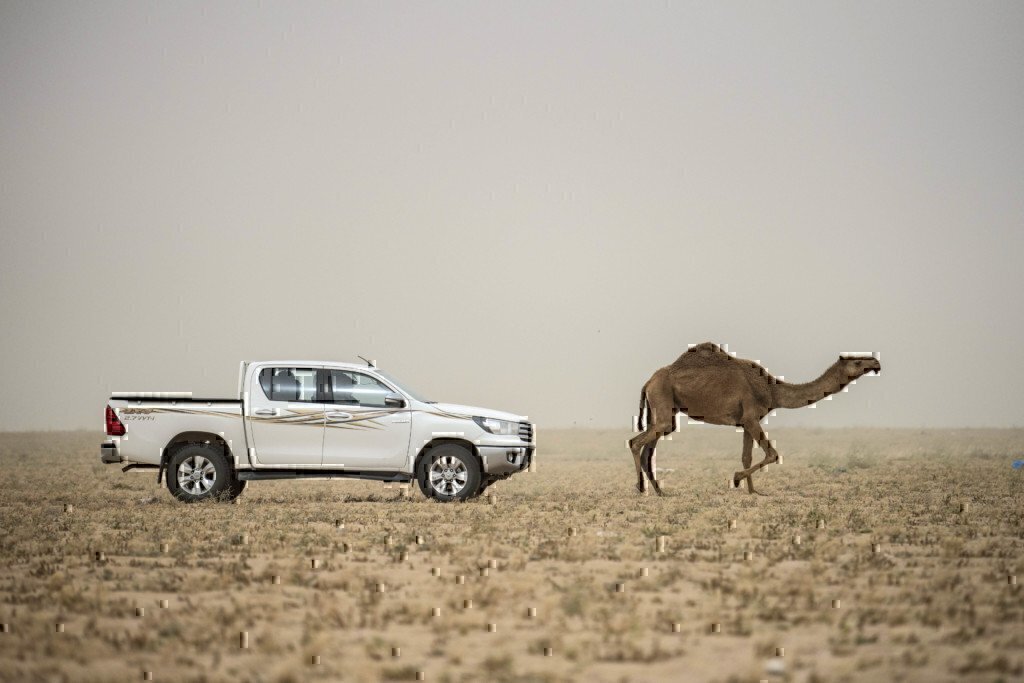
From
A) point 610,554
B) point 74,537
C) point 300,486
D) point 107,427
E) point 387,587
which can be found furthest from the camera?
point 300,486

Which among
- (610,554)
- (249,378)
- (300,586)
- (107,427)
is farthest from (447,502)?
(300,586)

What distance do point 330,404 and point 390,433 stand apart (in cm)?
106

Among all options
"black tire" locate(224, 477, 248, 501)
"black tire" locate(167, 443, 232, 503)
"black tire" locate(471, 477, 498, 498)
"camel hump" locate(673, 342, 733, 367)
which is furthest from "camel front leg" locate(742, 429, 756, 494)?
"black tire" locate(167, 443, 232, 503)

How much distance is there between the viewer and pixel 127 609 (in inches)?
422

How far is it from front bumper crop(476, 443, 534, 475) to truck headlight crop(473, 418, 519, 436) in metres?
0.27

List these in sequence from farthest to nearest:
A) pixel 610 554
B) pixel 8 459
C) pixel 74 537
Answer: pixel 8 459 → pixel 74 537 → pixel 610 554

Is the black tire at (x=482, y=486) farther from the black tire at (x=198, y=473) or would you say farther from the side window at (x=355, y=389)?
the black tire at (x=198, y=473)

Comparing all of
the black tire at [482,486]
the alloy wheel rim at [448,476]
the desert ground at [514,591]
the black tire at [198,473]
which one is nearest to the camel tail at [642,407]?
the desert ground at [514,591]

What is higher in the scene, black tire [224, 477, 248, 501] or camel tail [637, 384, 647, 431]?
camel tail [637, 384, 647, 431]

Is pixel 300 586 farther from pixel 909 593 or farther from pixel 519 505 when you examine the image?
pixel 519 505

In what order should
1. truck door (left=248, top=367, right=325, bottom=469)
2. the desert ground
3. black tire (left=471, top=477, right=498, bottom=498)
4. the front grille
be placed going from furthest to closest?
the front grille < black tire (left=471, top=477, right=498, bottom=498) < truck door (left=248, top=367, right=325, bottom=469) < the desert ground

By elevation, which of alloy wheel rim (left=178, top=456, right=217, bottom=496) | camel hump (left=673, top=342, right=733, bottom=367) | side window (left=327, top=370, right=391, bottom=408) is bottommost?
alloy wheel rim (left=178, top=456, right=217, bottom=496)

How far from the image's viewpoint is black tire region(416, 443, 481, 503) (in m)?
20.9

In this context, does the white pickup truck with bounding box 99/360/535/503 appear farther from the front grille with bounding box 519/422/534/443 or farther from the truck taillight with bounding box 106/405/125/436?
the front grille with bounding box 519/422/534/443
